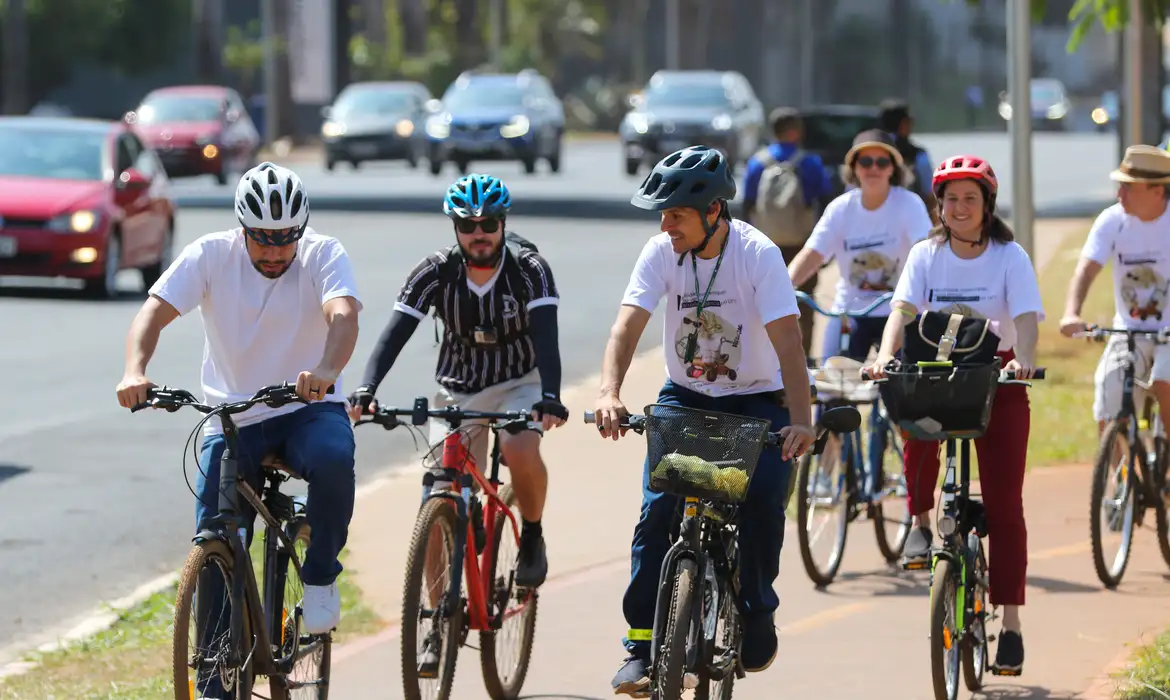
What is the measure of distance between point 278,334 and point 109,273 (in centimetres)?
1471

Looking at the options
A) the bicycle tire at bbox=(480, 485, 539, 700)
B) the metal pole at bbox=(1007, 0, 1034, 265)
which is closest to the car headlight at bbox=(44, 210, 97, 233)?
the metal pole at bbox=(1007, 0, 1034, 265)

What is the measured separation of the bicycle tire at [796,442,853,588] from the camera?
9.00m

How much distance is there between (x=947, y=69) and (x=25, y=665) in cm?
8315

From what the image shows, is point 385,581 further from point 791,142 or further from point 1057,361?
point 1057,361

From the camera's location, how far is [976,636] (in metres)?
7.10

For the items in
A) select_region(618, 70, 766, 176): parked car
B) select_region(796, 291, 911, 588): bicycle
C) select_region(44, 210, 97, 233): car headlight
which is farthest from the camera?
select_region(618, 70, 766, 176): parked car

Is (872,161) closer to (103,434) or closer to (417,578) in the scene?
(417,578)

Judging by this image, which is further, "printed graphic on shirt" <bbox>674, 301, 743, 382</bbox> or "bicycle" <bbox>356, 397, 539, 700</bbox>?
"bicycle" <bbox>356, 397, 539, 700</bbox>

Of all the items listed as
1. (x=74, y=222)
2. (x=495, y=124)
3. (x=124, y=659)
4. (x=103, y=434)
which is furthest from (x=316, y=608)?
(x=495, y=124)

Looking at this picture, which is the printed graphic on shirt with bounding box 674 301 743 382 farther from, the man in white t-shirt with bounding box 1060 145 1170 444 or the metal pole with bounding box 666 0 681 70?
the metal pole with bounding box 666 0 681 70

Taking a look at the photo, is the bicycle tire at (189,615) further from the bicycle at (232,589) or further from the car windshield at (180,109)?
the car windshield at (180,109)

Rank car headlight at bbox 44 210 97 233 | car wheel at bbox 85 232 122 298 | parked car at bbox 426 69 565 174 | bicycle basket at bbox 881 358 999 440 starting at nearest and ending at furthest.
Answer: bicycle basket at bbox 881 358 999 440, car headlight at bbox 44 210 97 233, car wheel at bbox 85 232 122 298, parked car at bbox 426 69 565 174

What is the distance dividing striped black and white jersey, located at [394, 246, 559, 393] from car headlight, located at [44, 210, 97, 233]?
1382 centimetres

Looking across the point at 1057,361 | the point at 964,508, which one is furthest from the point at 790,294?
the point at 1057,361
